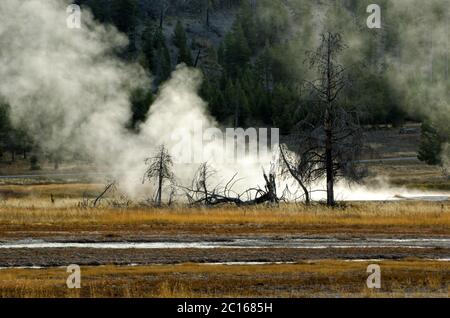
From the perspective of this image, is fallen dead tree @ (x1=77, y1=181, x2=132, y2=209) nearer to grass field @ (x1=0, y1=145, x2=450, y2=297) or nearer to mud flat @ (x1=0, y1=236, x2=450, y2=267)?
grass field @ (x1=0, y1=145, x2=450, y2=297)

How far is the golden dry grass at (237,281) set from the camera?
19.1 m

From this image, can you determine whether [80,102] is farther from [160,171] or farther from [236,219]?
[236,219]

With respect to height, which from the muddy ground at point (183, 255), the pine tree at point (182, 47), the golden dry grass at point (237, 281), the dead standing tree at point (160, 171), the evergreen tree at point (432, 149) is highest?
the pine tree at point (182, 47)

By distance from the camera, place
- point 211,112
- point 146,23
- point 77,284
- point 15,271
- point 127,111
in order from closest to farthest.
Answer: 1. point 77,284
2. point 15,271
3. point 127,111
4. point 211,112
5. point 146,23

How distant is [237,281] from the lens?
2092 centimetres

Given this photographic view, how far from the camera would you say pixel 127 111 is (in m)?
66.2

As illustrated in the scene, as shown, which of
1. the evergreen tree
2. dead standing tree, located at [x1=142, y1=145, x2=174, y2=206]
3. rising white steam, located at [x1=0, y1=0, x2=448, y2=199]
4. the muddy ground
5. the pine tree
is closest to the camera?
the muddy ground

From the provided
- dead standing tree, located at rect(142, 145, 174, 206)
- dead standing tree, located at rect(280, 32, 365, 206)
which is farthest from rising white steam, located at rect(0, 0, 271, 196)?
dead standing tree, located at rect(280, 32, 365, 206)

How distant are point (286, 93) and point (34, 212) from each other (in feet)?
221

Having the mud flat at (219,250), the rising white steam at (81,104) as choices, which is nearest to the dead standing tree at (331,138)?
the rising white steam at (81,104)

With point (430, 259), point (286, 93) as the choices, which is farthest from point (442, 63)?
point (430, 259)

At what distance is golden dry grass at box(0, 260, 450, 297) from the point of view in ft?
62.6

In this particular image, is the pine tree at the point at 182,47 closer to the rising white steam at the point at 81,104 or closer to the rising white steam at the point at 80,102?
the rising white steam at the point at 80,102
